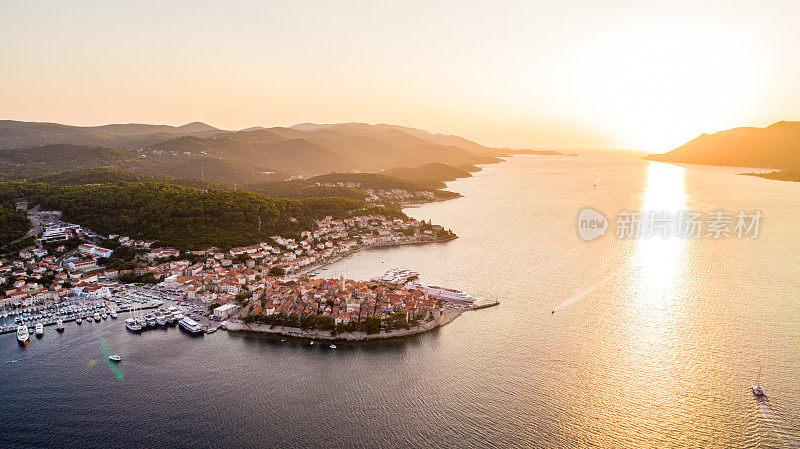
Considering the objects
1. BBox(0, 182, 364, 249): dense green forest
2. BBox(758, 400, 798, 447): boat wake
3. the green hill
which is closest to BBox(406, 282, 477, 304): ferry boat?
BBox(758, 400, 798, 447): boat wake

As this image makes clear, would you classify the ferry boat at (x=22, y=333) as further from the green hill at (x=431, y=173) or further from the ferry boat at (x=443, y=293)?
the green hill at (x=431, y=173)

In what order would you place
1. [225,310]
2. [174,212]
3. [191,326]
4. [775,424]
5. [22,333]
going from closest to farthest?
[775,424]
[22,333]
[191,326]
[225,310]
[174,212]

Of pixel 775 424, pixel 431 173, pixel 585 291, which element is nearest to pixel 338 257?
pixel 585 291

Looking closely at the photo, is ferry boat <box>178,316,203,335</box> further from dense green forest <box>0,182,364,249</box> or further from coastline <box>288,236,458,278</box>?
dense green forest <box>0,182,364,249</box>

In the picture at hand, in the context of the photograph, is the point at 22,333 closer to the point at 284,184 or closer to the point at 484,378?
the point at 484,378

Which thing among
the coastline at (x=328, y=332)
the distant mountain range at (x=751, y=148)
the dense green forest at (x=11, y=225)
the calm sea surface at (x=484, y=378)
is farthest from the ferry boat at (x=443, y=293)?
the distant mountain range at (x=751, y=148)
